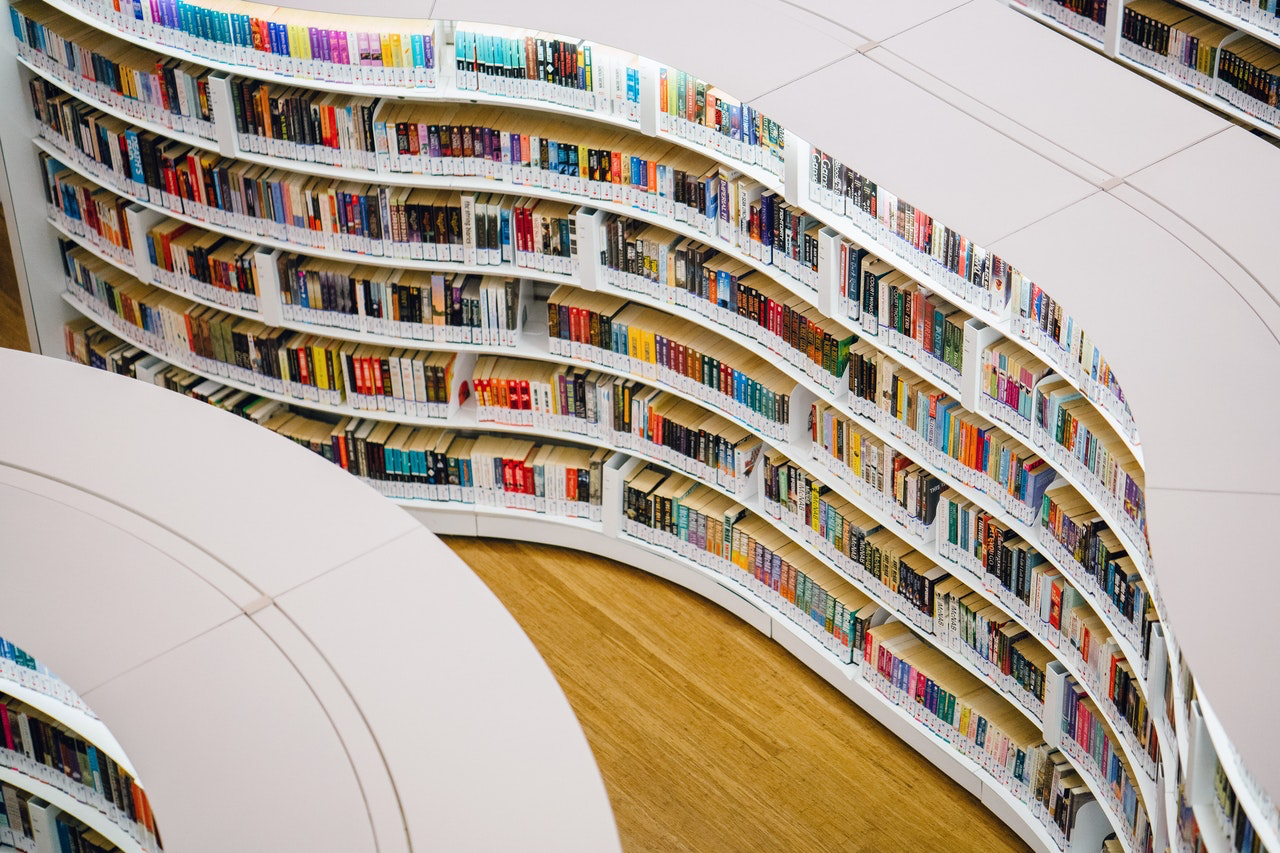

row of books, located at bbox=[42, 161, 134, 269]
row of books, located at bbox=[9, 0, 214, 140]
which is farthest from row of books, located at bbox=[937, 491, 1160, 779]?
row of books, located at bbox=[42, 161, 134, 269]

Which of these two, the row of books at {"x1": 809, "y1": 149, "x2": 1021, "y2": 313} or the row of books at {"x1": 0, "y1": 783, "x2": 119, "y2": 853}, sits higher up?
the row of books at {"x1": 809, "y1": 149, "x2": 1021, "y2": 313}

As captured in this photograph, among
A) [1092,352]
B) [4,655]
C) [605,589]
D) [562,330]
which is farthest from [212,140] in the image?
[1092,352]

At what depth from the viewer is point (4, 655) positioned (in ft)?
15.1

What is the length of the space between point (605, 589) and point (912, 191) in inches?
113

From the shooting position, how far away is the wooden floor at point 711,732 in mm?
6574

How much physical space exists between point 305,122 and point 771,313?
6.82 feet

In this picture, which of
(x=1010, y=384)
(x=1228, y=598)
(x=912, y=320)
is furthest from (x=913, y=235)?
(x=1228, y=598)

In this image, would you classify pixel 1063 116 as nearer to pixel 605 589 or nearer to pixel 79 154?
pixel 605 589

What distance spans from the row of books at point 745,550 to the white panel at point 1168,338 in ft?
7.20

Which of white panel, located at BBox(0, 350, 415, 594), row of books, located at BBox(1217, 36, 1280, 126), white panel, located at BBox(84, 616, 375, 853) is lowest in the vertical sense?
white panel, located at BBox(84, 616, 375, 853)

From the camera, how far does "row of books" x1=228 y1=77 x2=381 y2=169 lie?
22.7ft

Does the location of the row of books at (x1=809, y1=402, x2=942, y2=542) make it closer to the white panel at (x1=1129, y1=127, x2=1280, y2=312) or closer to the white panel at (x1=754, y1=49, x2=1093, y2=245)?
the white panel at (x1=754, y1=49, x2=1093, y2=245)

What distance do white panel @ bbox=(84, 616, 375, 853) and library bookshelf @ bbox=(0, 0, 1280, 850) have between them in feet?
6.80

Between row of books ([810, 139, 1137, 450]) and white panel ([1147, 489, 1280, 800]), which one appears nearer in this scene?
white panel ([1147, 489, 1280, 800])
